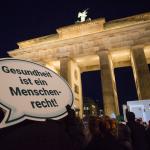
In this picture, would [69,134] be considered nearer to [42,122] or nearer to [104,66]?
[42,122]

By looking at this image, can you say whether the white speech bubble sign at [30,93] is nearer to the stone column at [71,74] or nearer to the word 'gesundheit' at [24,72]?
the word 'gesundheit' at [24,72]

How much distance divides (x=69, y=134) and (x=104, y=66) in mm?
23167

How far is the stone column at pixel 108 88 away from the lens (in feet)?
74.0

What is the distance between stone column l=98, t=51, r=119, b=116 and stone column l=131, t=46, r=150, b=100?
3232 mm

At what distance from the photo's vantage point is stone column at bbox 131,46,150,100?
21.6m

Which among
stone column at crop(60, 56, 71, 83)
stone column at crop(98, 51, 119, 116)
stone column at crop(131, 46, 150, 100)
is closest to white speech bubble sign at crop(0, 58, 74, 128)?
stone column at crop(98, 51, 119, 116)

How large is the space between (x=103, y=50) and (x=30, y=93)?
2429cm

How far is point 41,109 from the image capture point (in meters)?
2.12

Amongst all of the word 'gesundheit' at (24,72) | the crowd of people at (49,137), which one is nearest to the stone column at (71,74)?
the crowd of people at (49,137)

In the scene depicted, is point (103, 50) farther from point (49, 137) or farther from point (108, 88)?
point (49, 137)

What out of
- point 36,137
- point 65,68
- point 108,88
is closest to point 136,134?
point 36,137

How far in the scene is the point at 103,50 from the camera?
25750mm

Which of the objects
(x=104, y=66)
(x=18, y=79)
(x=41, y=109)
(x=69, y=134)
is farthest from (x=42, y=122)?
(x=104, y=66)

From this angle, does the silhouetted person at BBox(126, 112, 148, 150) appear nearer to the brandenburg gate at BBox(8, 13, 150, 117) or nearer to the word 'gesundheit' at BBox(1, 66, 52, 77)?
the word 'gesundheit' at BBox(1, 66, 52, 77)
